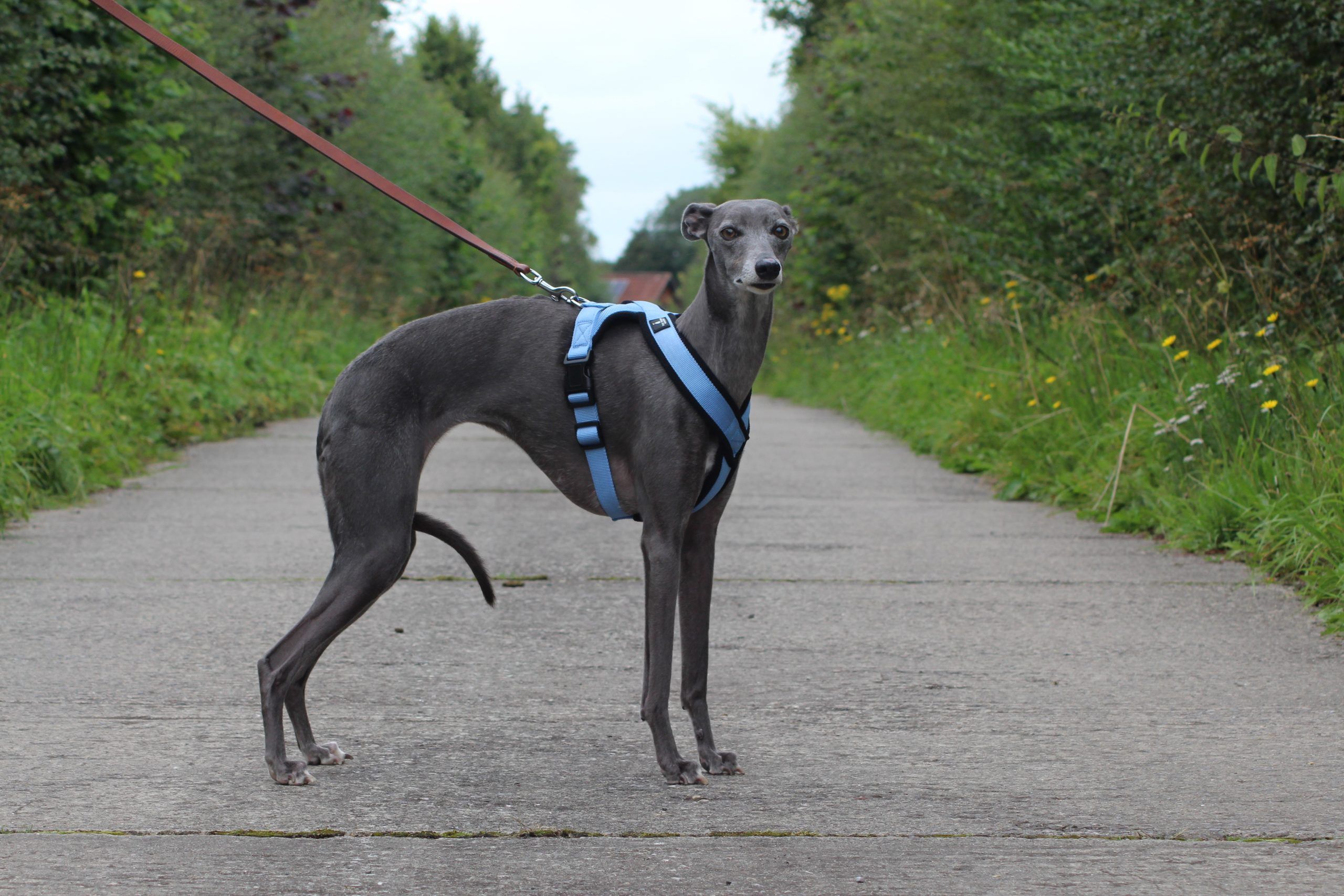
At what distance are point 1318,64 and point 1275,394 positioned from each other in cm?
204

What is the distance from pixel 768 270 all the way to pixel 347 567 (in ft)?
4.25

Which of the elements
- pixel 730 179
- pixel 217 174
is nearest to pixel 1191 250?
pixel 217 174

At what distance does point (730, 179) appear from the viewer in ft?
169

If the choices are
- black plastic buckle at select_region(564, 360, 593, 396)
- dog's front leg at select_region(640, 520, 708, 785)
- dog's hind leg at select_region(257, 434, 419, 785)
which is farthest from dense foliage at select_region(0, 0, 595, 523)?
dog's front leg at select_region(640, 520, 708, 785)

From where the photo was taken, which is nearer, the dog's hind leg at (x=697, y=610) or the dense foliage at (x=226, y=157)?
the dog's hind leg at (x=697, y=610)

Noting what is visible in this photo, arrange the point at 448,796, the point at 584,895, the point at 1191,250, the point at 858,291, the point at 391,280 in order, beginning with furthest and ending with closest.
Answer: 1. the point at 391,280
2. the point at 858,291
3. the point at 1191,250
4. the point at 448,796
5. the point at 584,895

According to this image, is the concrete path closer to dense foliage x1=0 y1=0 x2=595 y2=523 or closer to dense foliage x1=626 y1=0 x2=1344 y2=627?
dense foliage x1=626 y1=0 x2=1344 y2=627

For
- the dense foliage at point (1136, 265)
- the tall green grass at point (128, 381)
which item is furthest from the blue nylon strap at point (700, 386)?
the tall green grass at point (128, 381)

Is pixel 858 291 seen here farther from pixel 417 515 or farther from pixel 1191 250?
pixel 417 515

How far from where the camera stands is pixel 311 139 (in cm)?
408

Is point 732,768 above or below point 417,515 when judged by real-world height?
below

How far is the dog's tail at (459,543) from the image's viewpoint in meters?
3.85

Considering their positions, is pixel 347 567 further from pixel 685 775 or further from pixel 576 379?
pixel 685 775

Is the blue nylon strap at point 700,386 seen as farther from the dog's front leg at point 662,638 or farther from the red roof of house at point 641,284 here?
the red roof of house at point 641,284
